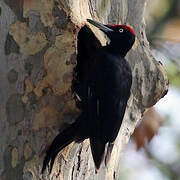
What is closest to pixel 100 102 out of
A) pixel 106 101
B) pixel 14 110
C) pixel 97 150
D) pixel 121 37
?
pixel 106 101

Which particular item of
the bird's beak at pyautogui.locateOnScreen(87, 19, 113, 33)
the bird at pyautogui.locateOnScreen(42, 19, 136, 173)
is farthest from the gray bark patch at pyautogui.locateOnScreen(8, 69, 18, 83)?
the bird's beak at pyautogui.locateOnScreen(87, 19, 113, 33)

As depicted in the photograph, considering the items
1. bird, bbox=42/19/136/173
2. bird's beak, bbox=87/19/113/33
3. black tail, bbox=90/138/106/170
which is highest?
bird's beak, bbox=87/19/113/33

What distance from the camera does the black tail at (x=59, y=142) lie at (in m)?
3.68

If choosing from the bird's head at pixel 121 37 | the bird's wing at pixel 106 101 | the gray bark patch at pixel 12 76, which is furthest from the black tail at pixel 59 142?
the bird's head at pixel 121 37

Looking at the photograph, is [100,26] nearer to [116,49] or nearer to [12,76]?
[116,49]

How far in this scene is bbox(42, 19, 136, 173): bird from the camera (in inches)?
145

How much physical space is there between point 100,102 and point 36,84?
15.7 inches

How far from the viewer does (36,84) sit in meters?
3.75

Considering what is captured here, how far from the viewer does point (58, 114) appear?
149 inches

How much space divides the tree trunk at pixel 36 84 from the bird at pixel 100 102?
0.30ft

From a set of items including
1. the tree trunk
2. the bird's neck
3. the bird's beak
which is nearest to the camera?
the tree trunk

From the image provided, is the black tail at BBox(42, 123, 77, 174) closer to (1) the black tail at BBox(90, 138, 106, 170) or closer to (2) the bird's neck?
(1) the black tail at BBox(90, 138, 106, 170)

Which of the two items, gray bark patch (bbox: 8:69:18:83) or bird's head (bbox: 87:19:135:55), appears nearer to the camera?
gray bark patch (bbox: 8:69:18:83)

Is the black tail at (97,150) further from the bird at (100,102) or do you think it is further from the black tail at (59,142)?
the black tail at (59,142)
